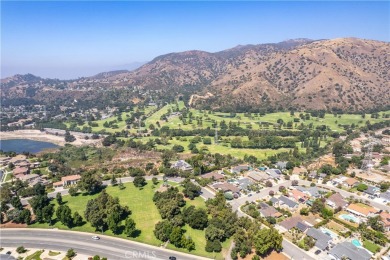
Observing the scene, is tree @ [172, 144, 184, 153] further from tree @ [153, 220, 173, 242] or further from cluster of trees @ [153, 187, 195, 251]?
tree @ [153, 220, 173, 242]

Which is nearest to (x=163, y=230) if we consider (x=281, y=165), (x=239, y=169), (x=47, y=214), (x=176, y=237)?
(x=176, y=237)

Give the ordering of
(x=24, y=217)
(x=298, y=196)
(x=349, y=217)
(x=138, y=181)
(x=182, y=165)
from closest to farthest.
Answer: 1. (x=24, y=217)
2. (x=349, y=217)
3. (x=298, y=196)
4. (x=138, y=181)
5. (x=182, y=165)

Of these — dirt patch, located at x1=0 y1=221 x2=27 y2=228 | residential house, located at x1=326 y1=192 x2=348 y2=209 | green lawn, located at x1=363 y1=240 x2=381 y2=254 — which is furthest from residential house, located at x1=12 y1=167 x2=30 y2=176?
green lawn, located at x1=363 y1=240 x2=381 y2=254

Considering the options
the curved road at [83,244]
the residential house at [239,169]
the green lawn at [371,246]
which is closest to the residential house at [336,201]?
the green lawn at [371,246]

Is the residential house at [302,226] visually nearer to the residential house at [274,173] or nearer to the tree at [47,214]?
the residential house at [274,173]

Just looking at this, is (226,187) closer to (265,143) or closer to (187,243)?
(187,243)

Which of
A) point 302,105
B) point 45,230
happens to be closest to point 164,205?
point 45,230
